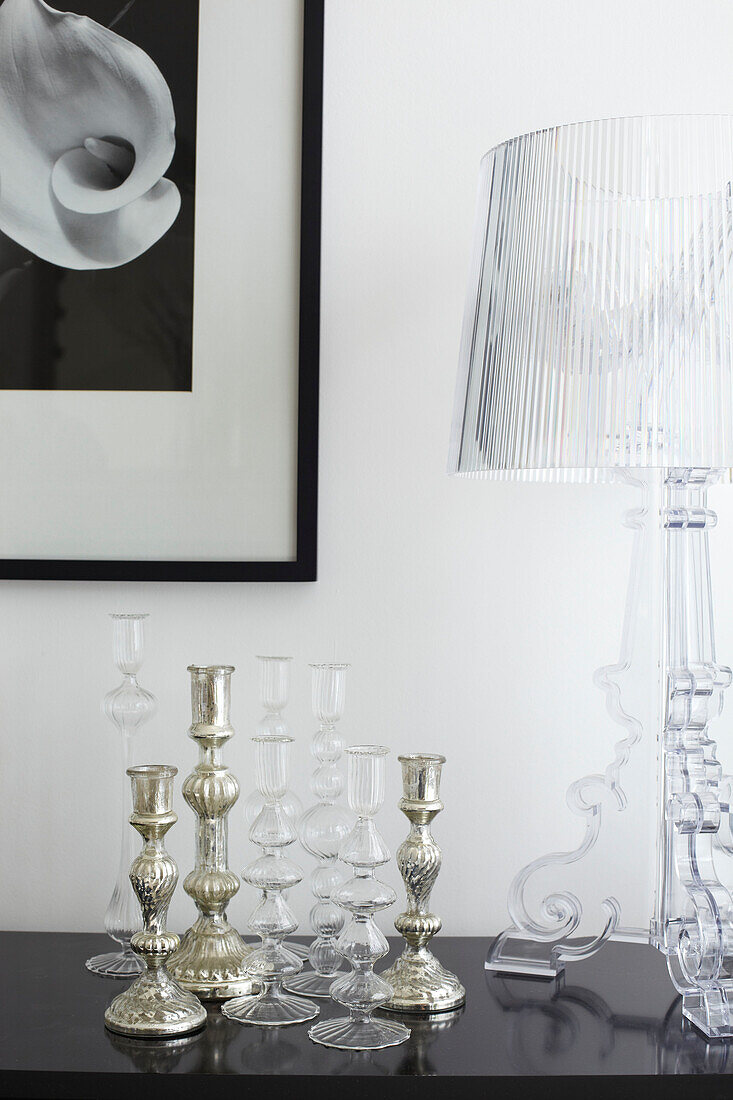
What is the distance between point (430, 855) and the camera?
1.00 metres

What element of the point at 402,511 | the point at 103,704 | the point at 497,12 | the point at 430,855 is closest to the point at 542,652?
the point at 402,511

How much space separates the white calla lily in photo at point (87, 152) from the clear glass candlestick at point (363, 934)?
0.73 meters

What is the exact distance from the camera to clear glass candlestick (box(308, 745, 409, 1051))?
91 centimetres

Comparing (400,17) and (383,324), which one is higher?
(400,17)

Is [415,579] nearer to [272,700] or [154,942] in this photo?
[272,700]

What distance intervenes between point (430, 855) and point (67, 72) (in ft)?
3.42

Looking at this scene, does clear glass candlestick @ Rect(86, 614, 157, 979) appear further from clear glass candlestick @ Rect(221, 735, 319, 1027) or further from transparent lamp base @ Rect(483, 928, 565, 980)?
transparent lamp base @ Rect(483, 928, 565, 980)

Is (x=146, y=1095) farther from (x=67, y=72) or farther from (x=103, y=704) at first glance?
(x=67, y=72)

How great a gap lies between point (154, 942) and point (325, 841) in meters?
0.20

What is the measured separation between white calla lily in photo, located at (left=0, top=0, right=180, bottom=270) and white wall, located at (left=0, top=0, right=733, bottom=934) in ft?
0.75

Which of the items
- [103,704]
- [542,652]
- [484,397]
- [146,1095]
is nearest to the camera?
[146,1095]

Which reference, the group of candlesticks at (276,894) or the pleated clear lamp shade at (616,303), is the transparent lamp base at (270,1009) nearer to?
the group of candlesticks at (276,894)

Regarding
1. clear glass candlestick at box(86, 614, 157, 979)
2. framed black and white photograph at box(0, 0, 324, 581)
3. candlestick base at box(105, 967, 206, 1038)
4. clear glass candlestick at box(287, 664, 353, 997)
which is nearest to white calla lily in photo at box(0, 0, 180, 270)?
framed black and white photograph at box(0, 0, 324, 581)

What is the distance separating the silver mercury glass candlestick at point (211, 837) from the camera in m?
1.04
